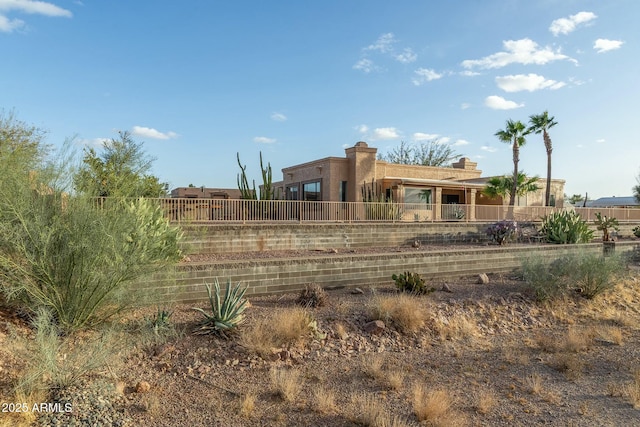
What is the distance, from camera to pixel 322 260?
9.78 meters

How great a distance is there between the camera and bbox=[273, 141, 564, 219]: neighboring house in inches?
973

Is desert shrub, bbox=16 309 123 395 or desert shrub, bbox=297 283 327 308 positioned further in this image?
desert shrub, bbox=297 283 327 308

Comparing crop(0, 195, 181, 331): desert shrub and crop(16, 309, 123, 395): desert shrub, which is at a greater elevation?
crop(0, 195, 181, 331): desert shrub

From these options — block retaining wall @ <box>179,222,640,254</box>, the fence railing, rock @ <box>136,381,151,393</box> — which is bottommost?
rock @ <box>136,381,151,393</box>

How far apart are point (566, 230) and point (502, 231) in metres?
2.82

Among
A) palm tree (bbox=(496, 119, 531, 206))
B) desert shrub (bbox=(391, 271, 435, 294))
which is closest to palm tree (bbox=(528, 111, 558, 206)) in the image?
palm tree (bbox=(496, 119, 531, 206))

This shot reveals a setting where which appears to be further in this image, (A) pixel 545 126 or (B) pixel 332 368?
(A) pixel 545 126

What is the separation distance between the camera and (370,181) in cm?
2478

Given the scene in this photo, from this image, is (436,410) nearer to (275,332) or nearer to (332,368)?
(332,368)

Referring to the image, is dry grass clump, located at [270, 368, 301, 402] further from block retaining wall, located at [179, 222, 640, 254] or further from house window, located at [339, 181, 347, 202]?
house window, located at [339, 181, 347, 202]

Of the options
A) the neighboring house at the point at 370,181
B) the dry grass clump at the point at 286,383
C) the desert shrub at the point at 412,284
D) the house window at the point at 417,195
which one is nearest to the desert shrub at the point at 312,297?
the desert shrub at the point at 412,284

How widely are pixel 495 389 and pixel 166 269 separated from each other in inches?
230

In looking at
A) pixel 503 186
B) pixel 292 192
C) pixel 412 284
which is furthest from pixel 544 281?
pixel 292 192

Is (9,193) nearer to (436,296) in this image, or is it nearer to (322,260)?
(322,260)
